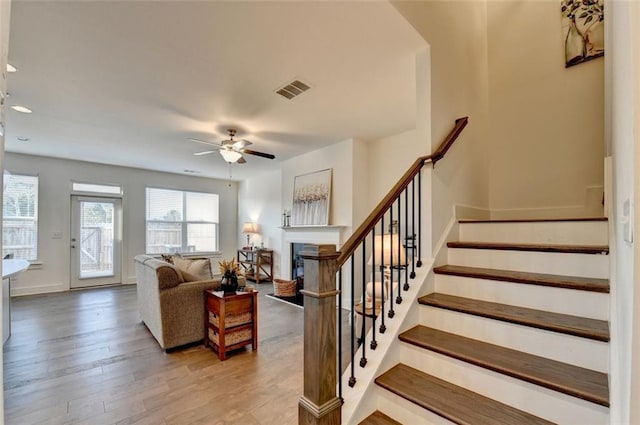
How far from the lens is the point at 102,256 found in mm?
6543

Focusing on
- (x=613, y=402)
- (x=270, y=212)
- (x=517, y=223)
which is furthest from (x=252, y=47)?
(x=270, y=212)

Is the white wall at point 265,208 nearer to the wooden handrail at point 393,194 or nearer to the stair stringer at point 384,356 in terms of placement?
the wooden handrail at point 393,194

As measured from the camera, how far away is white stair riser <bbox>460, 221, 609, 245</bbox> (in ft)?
6.61

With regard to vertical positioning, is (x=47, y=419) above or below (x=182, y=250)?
below

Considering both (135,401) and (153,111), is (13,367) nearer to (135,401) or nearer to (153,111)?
(135,401)

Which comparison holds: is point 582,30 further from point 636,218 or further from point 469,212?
point 636,218

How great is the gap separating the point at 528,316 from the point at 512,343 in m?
0.17

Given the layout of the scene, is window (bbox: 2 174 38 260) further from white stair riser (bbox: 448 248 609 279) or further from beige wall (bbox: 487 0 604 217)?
beige wall (bbox: 487 0 604 217)

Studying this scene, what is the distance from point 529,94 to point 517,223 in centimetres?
173

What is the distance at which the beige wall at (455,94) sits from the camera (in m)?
→ 2.36

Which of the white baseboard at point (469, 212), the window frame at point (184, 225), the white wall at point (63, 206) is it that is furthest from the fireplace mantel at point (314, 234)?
the white wall at point (63, 206)

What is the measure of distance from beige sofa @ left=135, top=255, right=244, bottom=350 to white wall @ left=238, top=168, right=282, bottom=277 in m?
3.46

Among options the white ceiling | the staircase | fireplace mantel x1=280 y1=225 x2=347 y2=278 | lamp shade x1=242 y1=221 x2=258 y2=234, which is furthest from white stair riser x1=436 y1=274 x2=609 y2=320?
lamp shade x1=242 y1=221 x2=258 y2=234

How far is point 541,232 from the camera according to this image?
87.5 inches
